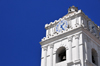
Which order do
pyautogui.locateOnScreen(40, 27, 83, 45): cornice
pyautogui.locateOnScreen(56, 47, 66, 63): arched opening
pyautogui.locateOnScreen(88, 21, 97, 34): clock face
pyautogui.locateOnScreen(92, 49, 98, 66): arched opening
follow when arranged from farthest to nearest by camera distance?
pyautogui.locateOnScreen(88, 21, 97, 34): clock face
pyautogui.locateOnScreen(92, 49, 98, 66): arched opening
pyautogui.locateOnScreen(56, 47, 66, 63): arched opening
pyautogui.locateOnScreen(40, 27, 83, 45): cornice

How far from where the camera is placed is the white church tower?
40438 mm

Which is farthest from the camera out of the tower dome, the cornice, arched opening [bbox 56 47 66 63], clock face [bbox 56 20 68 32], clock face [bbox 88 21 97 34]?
the tower dome

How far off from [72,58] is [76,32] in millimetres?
3647

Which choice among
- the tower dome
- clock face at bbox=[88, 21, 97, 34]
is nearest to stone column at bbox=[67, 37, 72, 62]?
clock face at bbox=[88, 21, 97, 34]

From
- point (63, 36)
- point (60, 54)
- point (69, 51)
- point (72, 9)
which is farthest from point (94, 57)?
point (72, 9)

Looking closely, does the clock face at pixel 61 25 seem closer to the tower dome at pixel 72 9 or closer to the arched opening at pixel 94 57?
the tower dome at pixel 72 9

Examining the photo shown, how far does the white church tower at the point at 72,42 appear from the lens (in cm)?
4044

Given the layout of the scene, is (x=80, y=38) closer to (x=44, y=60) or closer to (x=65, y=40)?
(x=65, y=40)

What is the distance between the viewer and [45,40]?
44344 mm

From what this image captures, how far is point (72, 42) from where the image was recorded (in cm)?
4184

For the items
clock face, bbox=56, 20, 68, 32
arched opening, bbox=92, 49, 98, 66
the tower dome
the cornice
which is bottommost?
arched opening, bbox=92, 49, 98, 66

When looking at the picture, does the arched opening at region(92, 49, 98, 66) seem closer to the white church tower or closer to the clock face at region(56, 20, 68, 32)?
the white church tower

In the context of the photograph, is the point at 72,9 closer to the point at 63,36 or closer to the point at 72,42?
the point at 63,36

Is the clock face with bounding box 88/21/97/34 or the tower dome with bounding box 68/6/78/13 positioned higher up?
the tower dome with bounding box 68/6/78/13
